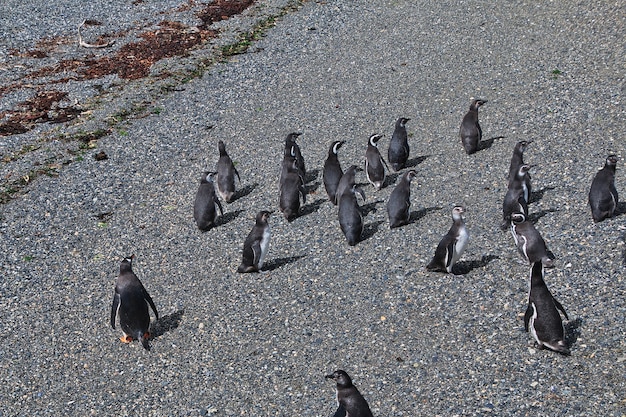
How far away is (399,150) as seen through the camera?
1184 centimetres

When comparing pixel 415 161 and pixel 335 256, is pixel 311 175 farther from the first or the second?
pixel 335 256

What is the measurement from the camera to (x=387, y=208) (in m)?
10.3

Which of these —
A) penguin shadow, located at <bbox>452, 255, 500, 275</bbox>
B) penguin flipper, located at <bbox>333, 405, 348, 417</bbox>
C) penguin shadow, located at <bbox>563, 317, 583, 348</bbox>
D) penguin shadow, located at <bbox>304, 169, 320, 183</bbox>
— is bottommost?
penguin shadow, located at <bbox>304, 169, 320, 183</bbox>

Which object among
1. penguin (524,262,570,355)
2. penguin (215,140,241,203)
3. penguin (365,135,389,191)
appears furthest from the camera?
penguin (215,140,241,203)

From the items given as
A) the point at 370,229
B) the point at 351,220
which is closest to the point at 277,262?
the point at 351,220

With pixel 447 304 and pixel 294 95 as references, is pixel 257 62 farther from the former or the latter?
pixel 447 304

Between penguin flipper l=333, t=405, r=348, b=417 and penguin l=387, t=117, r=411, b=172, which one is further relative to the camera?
penguin l=387, t=117, r=411, b=172

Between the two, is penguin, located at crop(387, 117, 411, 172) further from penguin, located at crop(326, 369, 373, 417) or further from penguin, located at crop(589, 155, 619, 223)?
penguin, located at crop(326, 369, 373, 417)

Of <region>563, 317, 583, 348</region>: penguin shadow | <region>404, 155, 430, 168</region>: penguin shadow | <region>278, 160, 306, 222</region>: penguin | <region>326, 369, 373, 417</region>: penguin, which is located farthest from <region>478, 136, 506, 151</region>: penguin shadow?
<region>326, 369, 373, 417</region>: penguin

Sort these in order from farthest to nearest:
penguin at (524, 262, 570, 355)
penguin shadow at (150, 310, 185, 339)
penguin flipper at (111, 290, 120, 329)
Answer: penguin shadow at (150, 310, 185, 339) → penguin flipper at (111, 290, 120, 329) → penguin at (524, 262, 570, 355)

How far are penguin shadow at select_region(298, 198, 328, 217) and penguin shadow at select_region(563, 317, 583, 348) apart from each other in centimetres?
434

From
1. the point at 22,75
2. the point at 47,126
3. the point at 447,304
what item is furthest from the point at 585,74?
the point at 22,75

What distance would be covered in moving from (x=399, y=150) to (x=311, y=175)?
1.43 m

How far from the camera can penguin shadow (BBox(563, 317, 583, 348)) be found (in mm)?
7512
